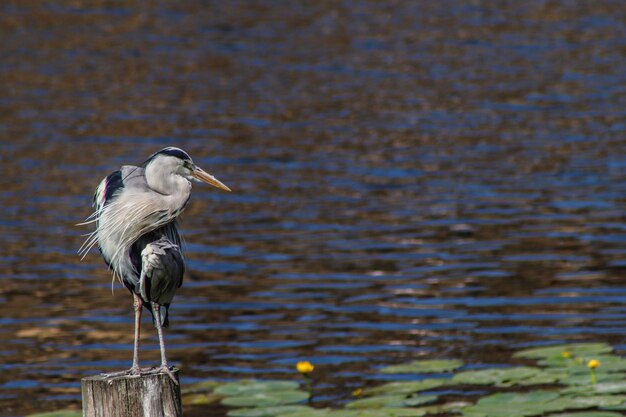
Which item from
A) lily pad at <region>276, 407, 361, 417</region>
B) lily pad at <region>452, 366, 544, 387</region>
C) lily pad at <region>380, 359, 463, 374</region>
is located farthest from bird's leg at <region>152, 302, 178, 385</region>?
lily pad at <region>380, 359, 463, 374</region>

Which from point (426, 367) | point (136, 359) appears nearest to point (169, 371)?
point (136, 359)

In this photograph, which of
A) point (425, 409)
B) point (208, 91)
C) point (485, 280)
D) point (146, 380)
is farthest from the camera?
point (208, 91)

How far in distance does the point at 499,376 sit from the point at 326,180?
8.14 meters

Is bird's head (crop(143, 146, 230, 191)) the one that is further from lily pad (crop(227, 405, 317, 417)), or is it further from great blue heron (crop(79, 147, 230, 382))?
lily pad (crop(227, 405, 317, 417))

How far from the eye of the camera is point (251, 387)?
9.06 m

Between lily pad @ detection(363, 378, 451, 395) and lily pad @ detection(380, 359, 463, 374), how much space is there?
0.83 feet

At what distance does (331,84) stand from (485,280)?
12146 mm

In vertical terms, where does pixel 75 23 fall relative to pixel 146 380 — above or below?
above

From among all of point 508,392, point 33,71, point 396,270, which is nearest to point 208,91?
point 33,71

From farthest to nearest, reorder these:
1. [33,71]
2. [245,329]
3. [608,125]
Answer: [33,71] < [608,125] < [245,329]

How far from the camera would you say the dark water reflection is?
35.3ft

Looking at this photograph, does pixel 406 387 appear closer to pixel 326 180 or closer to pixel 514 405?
pixel 514 405

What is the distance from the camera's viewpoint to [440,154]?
17969 mm

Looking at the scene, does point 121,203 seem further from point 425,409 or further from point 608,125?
point 608,125
